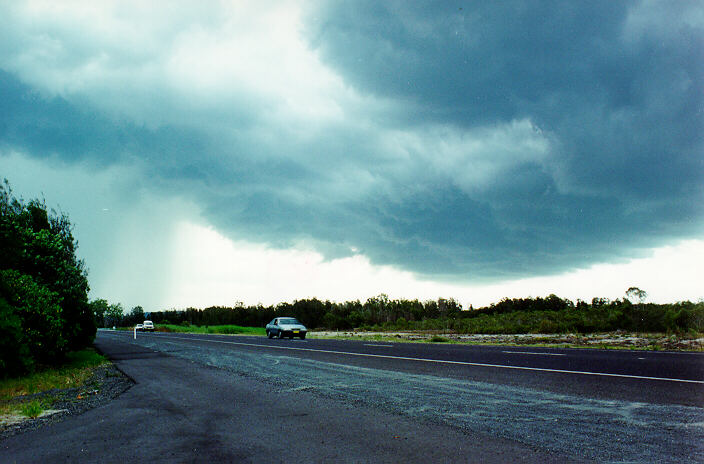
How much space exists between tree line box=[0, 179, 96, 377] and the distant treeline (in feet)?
117

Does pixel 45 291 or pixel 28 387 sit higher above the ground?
pixel 45 291

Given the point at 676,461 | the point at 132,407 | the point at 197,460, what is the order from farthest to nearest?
the point at 132,407, the point at 197,460, the point at 676,461

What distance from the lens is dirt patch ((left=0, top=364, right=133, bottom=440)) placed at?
24.6 ft

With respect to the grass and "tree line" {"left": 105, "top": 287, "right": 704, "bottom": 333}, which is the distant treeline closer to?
"tree line" {"left": 105, "top": 287, "right": 704, "bottom": 333}

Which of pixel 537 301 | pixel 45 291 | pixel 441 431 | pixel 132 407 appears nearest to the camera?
pixel 441 431

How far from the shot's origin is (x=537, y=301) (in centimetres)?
7562

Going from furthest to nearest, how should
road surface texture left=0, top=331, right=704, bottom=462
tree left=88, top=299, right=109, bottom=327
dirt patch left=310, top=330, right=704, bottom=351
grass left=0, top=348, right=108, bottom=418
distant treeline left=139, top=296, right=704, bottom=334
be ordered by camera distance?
distant treeline left=139, top=296, right=704, bottom=334 < tree left=88, top=299, right=109, bottom=327 < dirt patch left=310, top=330, right=704, bottom=351 < grass left=0, top=348, right=108, bottom=418 < road surface texture left=0, top=331, right=704, bottom=462

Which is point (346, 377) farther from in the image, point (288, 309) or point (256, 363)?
point (288, 309)

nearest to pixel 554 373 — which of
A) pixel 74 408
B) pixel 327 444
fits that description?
pixel 327 444

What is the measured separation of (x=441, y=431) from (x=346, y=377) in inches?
253

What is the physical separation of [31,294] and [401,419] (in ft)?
47.1

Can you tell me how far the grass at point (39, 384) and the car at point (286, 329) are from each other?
62.3 feet

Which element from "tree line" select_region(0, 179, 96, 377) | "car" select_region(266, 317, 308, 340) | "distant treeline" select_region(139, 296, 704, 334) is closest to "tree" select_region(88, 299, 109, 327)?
"tree line" select_region(0, 179, 96, 377)

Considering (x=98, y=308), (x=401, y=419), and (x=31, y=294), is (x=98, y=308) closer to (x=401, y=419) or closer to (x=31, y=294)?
(x=31, y=294)
